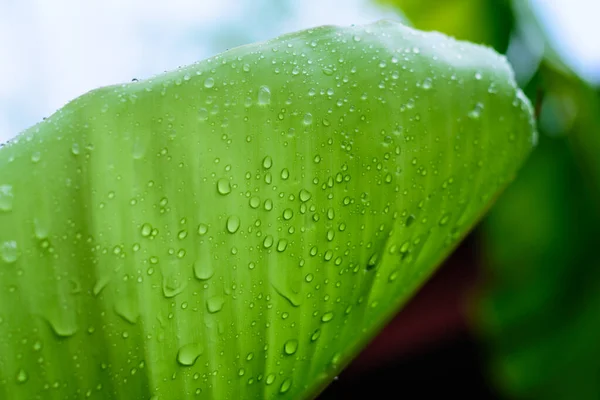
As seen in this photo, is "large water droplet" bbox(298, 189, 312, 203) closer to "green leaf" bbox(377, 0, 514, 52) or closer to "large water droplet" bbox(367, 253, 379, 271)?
"large water droplet" bbox(367, 253, 379, 271)

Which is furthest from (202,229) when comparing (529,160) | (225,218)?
(529,160)

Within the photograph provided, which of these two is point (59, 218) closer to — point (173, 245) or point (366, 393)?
point (173, 245)

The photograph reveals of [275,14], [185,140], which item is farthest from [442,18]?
[185,140]

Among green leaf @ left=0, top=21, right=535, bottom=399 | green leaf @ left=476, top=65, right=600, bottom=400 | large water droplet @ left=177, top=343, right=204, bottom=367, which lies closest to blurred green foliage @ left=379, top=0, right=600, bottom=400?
green leaf @ left=476, top=65, right=600, bottom=400

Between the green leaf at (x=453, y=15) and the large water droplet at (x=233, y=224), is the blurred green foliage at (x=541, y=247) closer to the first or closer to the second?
the green leaf at (x=453, y=15)

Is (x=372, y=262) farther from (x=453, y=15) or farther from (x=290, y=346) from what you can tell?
(x=453, y=15)
